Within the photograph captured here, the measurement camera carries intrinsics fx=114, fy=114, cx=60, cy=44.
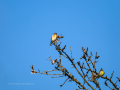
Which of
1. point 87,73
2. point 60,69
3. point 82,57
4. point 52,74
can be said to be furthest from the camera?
point 82,57

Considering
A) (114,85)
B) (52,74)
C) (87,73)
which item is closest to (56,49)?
(52,74)

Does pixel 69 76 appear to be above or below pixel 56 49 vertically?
below

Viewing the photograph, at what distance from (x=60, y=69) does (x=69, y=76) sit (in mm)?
347

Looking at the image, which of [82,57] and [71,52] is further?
[82,57]

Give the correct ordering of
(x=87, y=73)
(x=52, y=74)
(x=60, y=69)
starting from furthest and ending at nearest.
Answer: (x=87, y=73) → (x=60, y=69) → (x=52, y=74)

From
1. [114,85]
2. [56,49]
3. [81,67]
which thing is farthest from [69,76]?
[114,85]

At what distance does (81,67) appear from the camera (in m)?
3.83

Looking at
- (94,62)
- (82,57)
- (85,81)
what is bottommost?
(85,81)

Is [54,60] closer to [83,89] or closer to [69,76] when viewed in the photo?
[69,76]

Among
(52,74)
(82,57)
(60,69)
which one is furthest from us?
(82,57)

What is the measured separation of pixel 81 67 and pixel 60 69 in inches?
29.6

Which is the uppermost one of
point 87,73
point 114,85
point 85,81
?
point 87,73

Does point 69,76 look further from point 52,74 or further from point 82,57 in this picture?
point 82,57

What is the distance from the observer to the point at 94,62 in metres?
4.00
